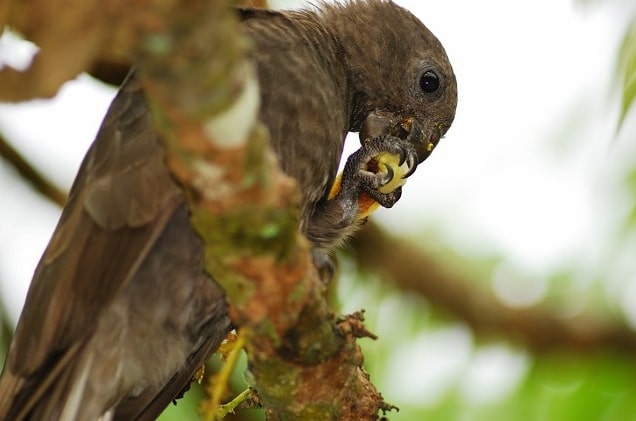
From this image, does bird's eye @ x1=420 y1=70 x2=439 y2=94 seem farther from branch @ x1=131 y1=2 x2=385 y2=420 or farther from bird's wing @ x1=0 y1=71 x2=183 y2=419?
branch @ x1=131 y1=2 x2=385 y2=420

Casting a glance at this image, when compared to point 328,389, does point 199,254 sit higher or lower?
higher

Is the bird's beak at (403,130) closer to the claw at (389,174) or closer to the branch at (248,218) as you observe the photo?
the claw at (389,174)

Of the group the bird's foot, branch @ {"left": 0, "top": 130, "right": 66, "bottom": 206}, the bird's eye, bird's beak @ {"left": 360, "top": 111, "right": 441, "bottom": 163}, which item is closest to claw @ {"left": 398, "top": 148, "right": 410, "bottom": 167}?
the bird's foot

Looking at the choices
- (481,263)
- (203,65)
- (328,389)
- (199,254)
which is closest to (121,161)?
(199,254)

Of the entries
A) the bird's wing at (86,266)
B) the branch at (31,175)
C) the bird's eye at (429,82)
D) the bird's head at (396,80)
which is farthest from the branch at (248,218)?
the branch at (31,175)

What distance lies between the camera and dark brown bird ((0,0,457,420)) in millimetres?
3402

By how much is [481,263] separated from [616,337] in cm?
92

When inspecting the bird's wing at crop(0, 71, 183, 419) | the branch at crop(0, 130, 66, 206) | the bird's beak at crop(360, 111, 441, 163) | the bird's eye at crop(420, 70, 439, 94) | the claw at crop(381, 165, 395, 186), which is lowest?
the bird's wing at crop(0, 71, 183, 419)

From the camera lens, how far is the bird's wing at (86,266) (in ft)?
11.1

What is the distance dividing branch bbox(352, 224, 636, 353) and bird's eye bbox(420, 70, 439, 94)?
0.91 m

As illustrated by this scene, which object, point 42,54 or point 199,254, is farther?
point 199,254

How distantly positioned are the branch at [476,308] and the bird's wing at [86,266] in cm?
185

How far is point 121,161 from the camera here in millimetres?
3543

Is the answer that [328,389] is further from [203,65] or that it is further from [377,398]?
[203,65]
